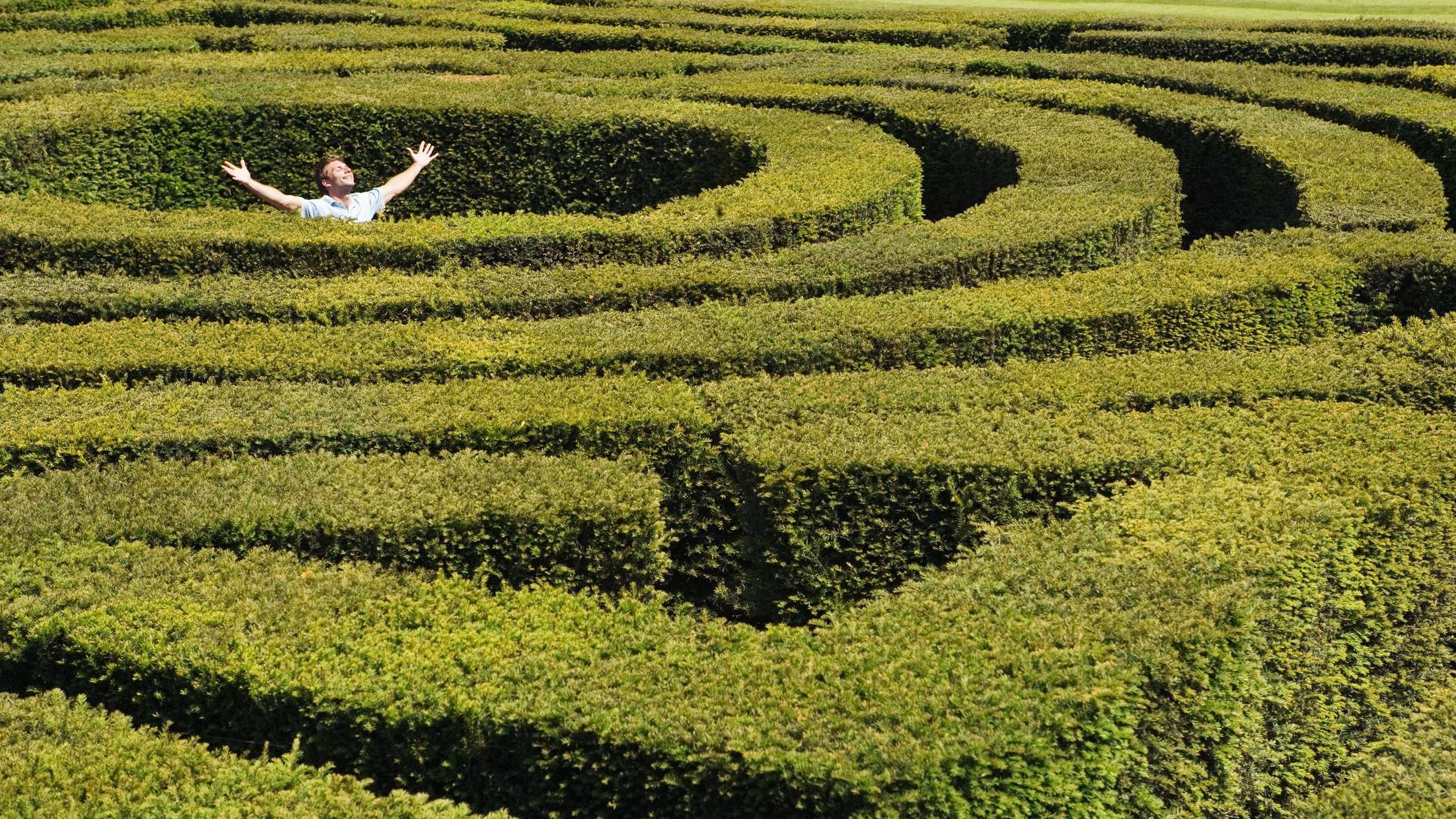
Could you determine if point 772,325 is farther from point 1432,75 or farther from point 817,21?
point 817,21

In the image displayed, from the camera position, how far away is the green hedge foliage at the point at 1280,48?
24.6 m

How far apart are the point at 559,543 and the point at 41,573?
291 cm

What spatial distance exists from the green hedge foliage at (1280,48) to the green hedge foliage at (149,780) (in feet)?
75.6

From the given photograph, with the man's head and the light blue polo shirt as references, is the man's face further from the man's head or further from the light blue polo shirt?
the light blue polo shirt

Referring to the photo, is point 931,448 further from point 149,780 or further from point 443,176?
point 443,176

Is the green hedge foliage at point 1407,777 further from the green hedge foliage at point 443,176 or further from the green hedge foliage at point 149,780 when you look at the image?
the green hedge foliage at point 443,176

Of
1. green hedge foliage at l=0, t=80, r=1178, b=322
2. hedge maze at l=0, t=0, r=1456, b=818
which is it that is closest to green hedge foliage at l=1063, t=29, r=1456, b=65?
hedge maze at l=0, t=0, r=1456, b=818

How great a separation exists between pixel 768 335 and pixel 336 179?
A: 6.93 meters

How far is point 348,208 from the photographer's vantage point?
16609mm

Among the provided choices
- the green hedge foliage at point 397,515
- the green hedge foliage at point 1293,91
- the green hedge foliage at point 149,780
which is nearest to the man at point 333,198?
the green hedge foliage at point 397,515

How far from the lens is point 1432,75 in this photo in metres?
22.3

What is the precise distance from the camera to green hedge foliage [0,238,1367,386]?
450 inches

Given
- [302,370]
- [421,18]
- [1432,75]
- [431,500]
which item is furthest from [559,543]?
[421,18]

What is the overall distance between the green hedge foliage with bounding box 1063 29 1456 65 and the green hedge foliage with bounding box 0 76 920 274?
9.28 meters
